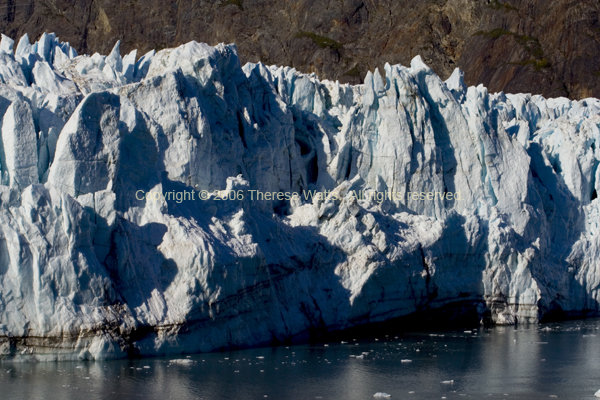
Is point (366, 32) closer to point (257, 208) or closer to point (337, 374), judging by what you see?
point (257, 208)

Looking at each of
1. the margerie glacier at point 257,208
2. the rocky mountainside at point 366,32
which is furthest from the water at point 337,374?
the rocky mountainside at point 366,32

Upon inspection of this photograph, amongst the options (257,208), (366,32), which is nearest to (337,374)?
(257,208)

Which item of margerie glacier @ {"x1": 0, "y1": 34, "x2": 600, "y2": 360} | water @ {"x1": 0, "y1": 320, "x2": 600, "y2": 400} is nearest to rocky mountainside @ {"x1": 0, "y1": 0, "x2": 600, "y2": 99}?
margerie glacier @ {"x1": 0, "y1": 34, "x2": 600, "y2": 360}

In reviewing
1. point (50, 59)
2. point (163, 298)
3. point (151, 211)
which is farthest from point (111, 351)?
point (50, 59)

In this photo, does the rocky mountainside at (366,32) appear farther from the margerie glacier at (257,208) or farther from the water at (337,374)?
the water at (337,374)

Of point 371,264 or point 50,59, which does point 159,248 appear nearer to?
point 371,264

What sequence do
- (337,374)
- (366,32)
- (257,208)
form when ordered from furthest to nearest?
(366,32)
(257,208)
(337,374)
